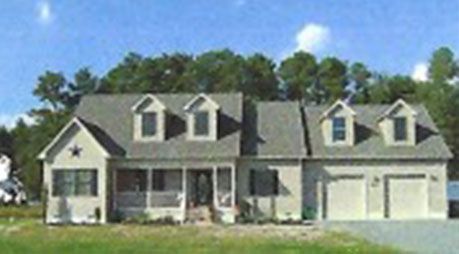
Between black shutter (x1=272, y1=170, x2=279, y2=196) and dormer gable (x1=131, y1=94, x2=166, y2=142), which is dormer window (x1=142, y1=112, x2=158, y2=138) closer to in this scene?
dormer gable (x1=131, y1=94, x2=166, y2=142)

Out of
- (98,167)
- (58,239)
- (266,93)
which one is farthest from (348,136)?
(266,93)

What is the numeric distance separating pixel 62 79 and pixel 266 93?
1679 centimetres

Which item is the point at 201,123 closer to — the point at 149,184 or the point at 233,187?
the point at 233,187

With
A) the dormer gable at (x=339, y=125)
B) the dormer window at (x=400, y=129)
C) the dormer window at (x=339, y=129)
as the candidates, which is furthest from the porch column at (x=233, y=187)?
the dormer window at (x=400, y=129)

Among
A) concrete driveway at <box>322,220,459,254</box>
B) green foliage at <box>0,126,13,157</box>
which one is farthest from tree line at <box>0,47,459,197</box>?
concrete driveway at <box>322,220,459,254</box>

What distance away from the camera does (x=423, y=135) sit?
151 feet

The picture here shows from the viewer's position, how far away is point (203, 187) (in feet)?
149

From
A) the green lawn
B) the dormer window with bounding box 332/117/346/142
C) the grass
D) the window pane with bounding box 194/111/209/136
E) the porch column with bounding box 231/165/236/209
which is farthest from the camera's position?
the grass

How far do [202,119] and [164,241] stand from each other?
17668 millimetres

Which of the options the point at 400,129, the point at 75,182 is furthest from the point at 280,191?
the point at 75,182

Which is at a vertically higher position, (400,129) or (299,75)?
(299,75)

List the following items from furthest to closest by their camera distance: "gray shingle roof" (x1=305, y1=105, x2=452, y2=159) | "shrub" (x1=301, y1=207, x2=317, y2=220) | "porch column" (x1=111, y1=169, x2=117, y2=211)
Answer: "gray shingle roof" (x1=305, y1=105, x2=452, y2=159)
"shrub" (x1=301, y1=207, x2=317, y2=220)
"porch column" (x1=111, y1=169, x2=117, y2=211)

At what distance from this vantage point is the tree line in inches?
3000

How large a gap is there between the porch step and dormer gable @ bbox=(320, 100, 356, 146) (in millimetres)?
6947
